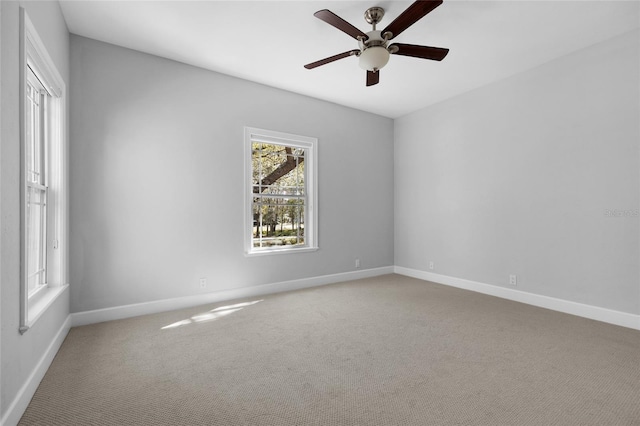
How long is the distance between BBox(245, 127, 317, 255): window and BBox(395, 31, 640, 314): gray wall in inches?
75.2

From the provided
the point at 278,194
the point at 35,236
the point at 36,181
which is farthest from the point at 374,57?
the point at 35,236

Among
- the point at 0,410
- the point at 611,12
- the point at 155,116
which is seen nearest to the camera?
the point at 0,410

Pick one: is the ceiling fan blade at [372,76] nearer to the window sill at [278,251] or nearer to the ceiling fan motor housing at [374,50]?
the ceiling fan motor housing at [374,50]

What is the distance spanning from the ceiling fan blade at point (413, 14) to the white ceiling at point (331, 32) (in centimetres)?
31

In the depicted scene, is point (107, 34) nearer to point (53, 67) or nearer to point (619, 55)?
point (53, 67)

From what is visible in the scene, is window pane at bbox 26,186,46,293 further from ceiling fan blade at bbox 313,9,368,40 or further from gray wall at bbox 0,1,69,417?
ceiling fan blade at bbox 313,9,368,40

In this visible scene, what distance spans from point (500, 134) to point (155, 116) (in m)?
4.24

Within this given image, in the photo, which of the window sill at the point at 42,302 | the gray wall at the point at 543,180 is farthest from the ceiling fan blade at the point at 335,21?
the window sill at the point at 42,302

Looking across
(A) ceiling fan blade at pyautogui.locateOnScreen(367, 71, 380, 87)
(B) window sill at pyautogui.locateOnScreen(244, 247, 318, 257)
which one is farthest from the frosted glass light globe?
(B) window sill at pyautogui.locateOnScreen(244, 247, 318, 257)

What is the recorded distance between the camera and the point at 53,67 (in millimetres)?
2363

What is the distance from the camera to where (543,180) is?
3.64 meters

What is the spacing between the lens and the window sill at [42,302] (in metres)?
1.92

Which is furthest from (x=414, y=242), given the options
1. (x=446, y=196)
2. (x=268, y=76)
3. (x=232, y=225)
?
(x=268, y=76)

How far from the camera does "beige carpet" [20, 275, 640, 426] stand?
1.70 metres
